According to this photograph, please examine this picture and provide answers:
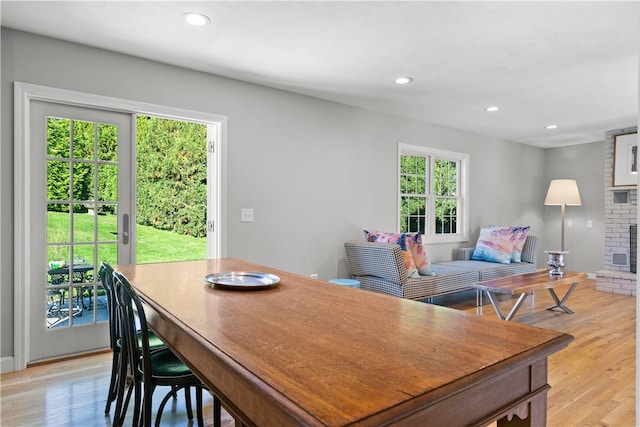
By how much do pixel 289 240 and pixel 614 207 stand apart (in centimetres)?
503

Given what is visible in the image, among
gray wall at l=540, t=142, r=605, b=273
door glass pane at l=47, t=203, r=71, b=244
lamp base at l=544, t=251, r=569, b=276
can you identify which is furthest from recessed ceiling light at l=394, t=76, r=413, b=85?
gray wall at l=540, t=142, r=605, b=273

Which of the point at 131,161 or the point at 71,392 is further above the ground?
the point at 131,161

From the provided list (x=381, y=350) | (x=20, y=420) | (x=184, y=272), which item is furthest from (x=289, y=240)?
(x=381, y=350)

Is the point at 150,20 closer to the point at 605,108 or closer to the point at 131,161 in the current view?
the point at 131,161

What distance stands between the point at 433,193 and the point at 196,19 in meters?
4.11

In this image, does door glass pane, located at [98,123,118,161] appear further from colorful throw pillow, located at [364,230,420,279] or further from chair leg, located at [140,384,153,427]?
colorful throw pillow, located at [364,230,420,279]

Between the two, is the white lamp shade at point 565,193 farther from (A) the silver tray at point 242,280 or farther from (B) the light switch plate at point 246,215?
(A) the silver tray at point 242,280

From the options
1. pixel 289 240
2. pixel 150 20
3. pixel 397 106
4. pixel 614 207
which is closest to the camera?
pixel 150 20

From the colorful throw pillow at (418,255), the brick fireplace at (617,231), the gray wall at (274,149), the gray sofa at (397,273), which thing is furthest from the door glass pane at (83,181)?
the brick fireplace at (617,231)

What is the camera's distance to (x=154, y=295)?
1566mm

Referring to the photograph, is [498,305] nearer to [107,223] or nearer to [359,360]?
[359,360]

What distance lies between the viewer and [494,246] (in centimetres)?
556

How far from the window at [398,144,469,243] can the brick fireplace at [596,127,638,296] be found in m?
2.05

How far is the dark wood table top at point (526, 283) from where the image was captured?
11.4ft
